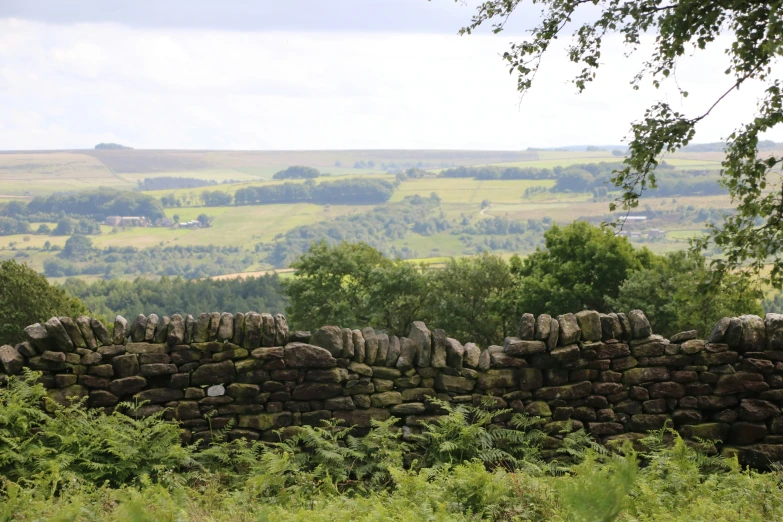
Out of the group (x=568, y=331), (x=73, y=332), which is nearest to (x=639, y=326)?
(x=568, y=331)

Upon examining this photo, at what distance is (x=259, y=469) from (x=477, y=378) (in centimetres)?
243

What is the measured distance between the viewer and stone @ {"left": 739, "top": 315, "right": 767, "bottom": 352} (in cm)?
751

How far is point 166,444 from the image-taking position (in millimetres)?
7000

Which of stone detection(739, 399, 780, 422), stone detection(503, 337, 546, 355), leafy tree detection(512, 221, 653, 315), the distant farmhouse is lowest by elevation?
the distant farmhouse

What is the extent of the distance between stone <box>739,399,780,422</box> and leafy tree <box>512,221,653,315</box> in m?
16.4

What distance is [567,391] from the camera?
7590 millimetres

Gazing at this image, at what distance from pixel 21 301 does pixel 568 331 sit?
2035cm

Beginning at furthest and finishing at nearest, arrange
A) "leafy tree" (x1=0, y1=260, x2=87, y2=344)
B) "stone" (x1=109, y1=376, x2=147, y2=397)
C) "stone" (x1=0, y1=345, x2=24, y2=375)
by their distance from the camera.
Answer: "leafy tree" (x1=0, y1=260, x2=87, y2=344) → "stone" (x1=109, y1=376, x2=147, y2=397) → "stone" (x1=0, y1=345, x2=24, y2=375)

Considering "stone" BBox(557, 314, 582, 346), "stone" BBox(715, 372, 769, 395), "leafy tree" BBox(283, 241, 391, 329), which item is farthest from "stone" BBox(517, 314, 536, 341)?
"leafy tree" BBox(283, 241, 391, 329)

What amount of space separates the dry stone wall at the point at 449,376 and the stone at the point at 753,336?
1 cm

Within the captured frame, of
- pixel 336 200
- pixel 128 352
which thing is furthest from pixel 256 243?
pixel 128 352

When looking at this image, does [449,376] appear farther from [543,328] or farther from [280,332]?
[280,332]

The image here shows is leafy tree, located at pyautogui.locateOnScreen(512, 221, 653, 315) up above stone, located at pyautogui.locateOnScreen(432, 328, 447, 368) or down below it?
below

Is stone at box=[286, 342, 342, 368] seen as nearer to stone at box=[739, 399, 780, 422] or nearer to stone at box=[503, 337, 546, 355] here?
stone at box=[503, 337, 546, 355]
